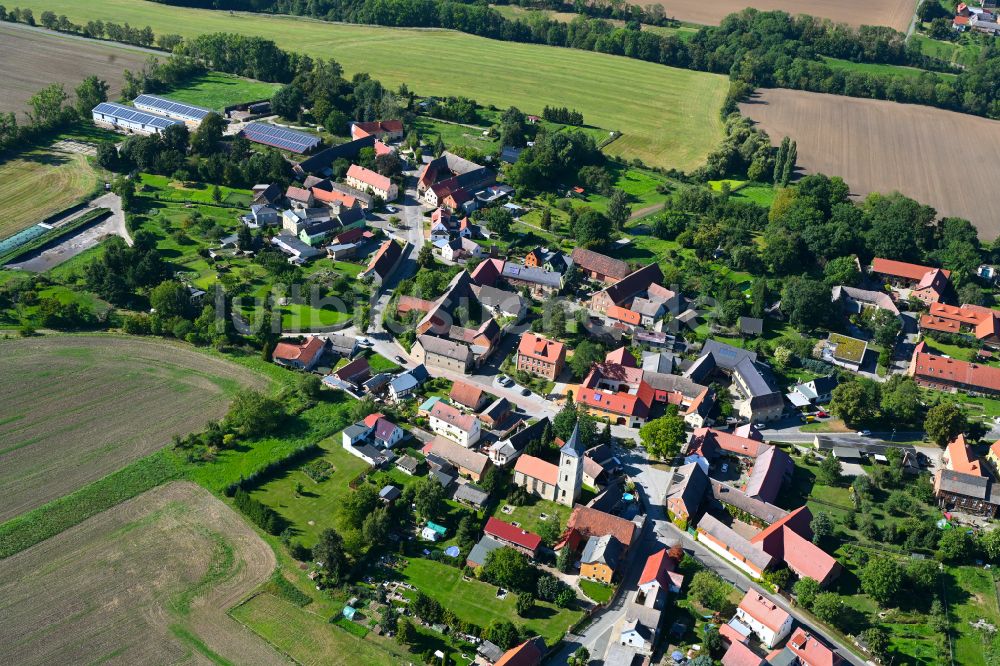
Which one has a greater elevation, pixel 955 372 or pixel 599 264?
pixel 599 264

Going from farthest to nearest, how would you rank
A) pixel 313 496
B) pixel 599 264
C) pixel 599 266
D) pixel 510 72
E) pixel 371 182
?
pixel 510 72 < pixel 371 182 < pixel 599 264 < pixel 599 266 < pixel 313 496

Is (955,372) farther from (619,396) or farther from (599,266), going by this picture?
(599,266)

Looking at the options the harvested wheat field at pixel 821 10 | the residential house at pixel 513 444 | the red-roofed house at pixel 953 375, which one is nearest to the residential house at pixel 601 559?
the residential house at pixel 513 444

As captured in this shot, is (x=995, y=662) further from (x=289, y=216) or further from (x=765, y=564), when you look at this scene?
(x=289, y=216)

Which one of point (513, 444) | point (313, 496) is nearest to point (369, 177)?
point (513, 444)

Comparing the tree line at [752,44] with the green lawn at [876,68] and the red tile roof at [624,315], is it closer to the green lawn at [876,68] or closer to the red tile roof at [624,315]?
the green lawn at [876,68]
